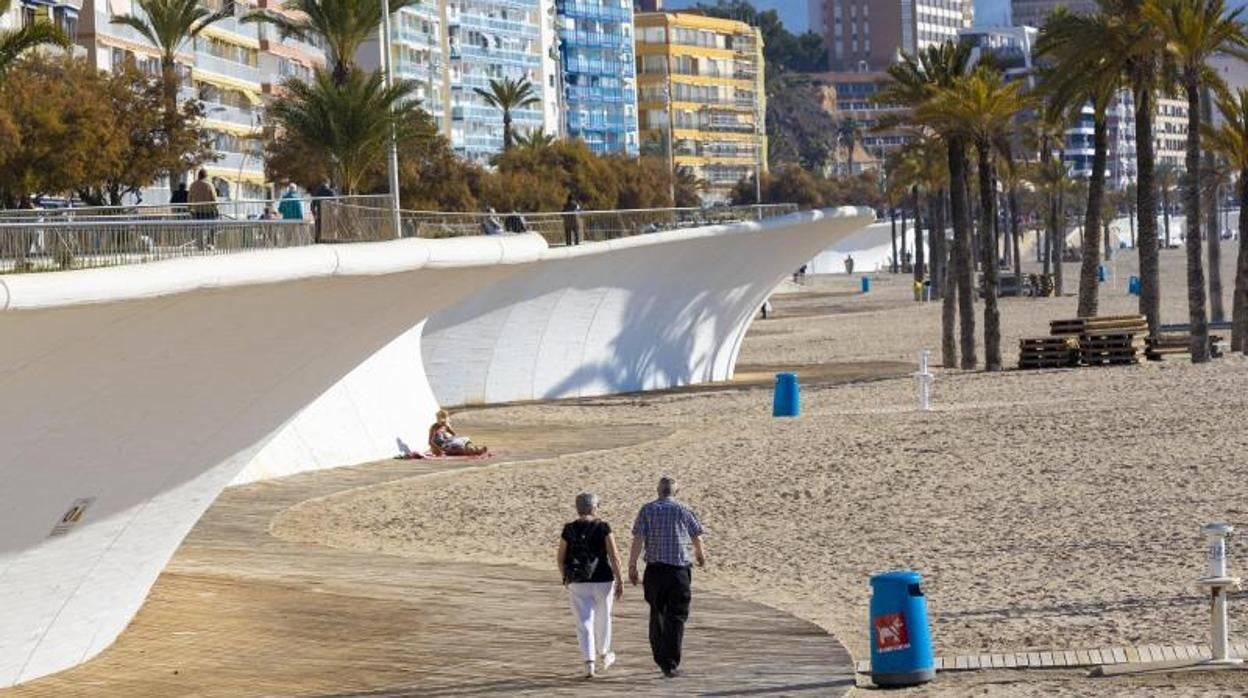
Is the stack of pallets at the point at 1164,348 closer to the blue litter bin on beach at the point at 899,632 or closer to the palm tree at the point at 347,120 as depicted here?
the palm tree at the point at 347,120

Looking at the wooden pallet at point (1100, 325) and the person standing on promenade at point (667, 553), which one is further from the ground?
the person standing on promenade at point (667, 553)

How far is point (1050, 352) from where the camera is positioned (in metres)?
51.9

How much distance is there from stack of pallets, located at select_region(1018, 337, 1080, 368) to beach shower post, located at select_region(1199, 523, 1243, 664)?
34923 millimetres

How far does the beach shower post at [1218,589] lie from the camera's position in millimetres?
16578

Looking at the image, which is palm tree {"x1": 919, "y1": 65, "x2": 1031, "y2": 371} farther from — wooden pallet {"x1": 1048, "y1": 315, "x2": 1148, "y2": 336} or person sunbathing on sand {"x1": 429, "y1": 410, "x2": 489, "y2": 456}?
person sunbathing on sand {"x1": 429, "y1": 410, "x2": 489, "y2": 456}

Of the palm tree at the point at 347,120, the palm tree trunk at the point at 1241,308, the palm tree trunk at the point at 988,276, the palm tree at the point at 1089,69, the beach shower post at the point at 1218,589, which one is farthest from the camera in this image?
the palm tree trunk at the point at 1241,308

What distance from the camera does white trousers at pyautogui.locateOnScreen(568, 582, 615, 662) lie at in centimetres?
1727

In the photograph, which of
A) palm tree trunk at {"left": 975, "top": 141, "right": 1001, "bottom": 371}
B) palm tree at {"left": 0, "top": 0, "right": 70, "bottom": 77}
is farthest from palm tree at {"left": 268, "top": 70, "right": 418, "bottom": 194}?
palm tree at {"left": 0, "top": 0, "right": 70, "bottom": 77}

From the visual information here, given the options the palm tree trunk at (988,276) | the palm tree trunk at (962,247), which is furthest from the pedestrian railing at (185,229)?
the palm tree trunk at (962,247)

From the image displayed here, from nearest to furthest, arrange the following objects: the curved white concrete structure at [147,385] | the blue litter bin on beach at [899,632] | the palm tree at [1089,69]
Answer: the curved white concrete structure at [147,385]
the blue litter bin on beach at [899,632]
the palm tree at [1089,69]

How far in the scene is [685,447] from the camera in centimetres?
3688

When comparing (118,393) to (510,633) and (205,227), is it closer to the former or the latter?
(205,227)

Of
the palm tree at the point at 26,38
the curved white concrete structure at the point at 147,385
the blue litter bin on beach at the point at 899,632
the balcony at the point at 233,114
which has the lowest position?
the blue litter bin on beach at the point at 899,632

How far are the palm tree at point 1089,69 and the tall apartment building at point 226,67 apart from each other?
28.0 meters
